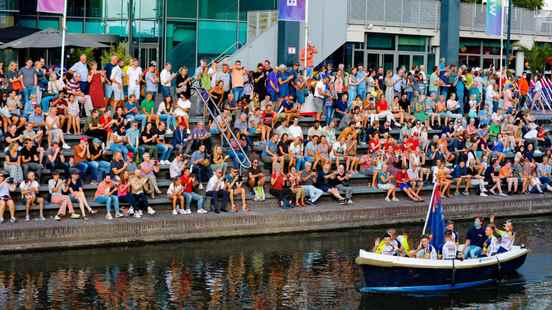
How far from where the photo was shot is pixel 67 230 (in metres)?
27.6

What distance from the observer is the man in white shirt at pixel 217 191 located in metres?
30.7

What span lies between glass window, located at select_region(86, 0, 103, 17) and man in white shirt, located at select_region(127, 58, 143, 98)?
14.7 m

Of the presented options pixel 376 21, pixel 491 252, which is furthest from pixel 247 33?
pixel 491 252

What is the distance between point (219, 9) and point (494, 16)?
12.1 meters

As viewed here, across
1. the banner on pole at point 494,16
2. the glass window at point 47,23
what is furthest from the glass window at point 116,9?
the banner on pole at point 494,16

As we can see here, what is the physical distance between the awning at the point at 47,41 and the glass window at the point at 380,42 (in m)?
17.6

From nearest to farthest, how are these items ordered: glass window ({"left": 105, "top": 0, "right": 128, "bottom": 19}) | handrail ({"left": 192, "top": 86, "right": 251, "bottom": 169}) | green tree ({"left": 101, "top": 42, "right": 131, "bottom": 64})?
handrail ({"left": 192, "top": 86, "right": 251, "bottom": 169})
green tree ({"left": 101, "top": 42, "right": 131, "bottom": 64})
glass window ({"left": 105, "top": 0, "right": 128, "bottom": 19})

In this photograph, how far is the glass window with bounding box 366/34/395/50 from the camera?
170 ft

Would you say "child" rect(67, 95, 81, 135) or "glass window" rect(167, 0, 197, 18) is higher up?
"glass window" rect(167, 0, 197, 18)

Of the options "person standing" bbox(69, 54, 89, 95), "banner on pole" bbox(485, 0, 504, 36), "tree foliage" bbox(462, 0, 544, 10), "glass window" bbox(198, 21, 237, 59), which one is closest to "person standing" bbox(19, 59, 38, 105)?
"person standing" bbox(69, 54, 89, 95)

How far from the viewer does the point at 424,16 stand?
5341 centimetres

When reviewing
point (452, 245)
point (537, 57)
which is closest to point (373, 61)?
point (537, 57)

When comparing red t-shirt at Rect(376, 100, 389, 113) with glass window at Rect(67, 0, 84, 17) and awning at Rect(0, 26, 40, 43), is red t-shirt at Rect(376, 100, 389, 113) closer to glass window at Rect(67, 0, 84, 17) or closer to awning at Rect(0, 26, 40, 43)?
awning at Rect(0, 26, 40, 43)

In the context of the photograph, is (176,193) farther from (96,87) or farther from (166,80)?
(166,80)
